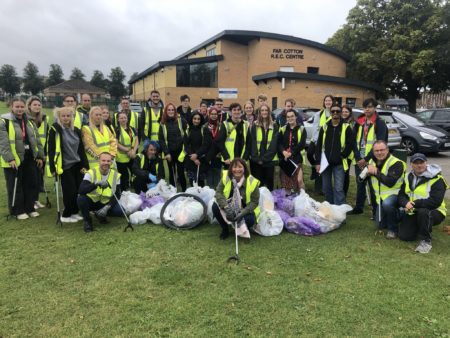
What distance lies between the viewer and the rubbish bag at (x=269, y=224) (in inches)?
204

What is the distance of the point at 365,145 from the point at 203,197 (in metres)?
2.83

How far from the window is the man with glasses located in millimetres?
30854

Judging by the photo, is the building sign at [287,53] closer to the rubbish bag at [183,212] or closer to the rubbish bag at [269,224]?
the rubbish bag at [183,212]

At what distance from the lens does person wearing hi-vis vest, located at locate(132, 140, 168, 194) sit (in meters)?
6.92

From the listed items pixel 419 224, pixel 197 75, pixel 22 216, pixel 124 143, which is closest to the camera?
pixel 419 224

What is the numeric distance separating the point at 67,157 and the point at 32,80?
97.5 meters

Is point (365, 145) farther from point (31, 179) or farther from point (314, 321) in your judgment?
point (31, 179)

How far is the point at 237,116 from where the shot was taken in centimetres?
627

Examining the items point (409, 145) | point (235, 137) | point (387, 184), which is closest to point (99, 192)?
point (235, 137)

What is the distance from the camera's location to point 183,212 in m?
5.46

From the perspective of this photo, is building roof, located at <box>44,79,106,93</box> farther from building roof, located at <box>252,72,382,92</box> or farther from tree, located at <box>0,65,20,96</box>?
building roof, located at <box>252,72,382,92</box>

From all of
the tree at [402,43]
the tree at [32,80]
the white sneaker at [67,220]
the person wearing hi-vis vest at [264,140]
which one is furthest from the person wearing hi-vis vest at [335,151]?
the tree at [32,80]

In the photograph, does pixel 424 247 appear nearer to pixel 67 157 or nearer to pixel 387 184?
pixel 387 184

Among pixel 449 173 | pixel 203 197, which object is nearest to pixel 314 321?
pixel 203 197
